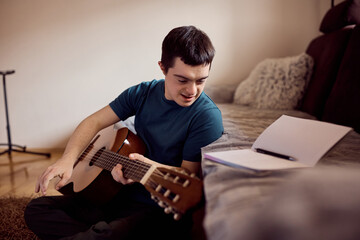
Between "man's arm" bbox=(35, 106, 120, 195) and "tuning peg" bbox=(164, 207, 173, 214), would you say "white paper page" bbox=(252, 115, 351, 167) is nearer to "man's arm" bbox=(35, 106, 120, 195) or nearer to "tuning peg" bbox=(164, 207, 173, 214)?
"tuning peg" bbox=(164, 207, 173, 214)

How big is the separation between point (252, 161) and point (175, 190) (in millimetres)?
214

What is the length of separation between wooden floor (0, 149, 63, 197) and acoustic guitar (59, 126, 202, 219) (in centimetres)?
70

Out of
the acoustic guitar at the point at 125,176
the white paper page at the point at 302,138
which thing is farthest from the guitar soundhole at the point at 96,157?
the white paper page at the point at 302,138

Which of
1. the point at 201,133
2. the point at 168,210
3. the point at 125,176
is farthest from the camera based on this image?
the point at 201,133

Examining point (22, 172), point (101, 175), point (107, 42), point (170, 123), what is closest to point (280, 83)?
point (170, 123)

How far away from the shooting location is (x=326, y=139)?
2.27ft

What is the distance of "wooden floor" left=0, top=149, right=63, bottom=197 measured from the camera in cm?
176

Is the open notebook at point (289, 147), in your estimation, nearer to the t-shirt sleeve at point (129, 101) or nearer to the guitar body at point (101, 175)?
the guitar body at point (101, 175)

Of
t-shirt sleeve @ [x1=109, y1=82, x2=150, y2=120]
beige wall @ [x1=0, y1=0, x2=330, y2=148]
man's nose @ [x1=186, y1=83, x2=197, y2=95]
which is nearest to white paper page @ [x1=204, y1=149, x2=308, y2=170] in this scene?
man's nose @ [x1=186, y1=83, x2=197, y2=95]

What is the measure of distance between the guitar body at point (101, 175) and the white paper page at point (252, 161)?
0.41 m

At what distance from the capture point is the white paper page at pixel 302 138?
0.68 metres

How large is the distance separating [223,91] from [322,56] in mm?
824

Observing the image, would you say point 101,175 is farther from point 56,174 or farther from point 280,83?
point 280,83

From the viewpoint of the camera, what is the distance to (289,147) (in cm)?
73
